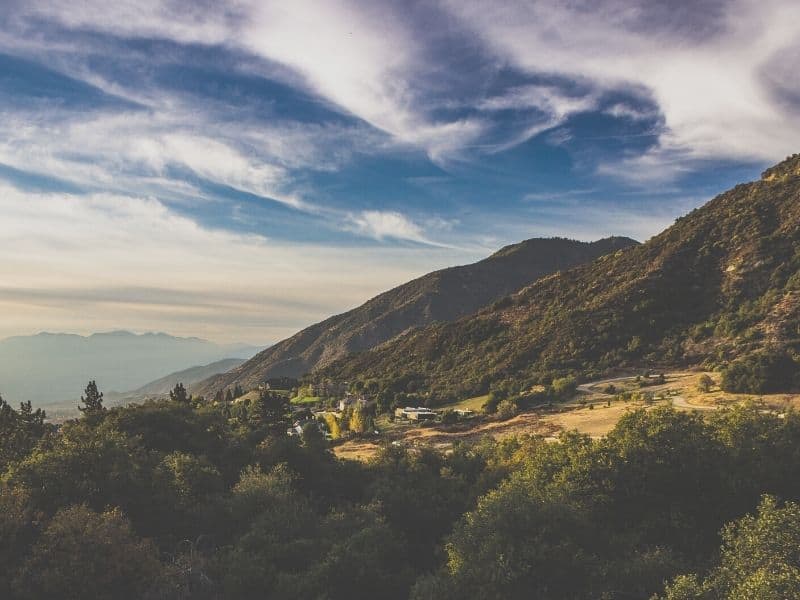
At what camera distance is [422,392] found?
81938 millimetres

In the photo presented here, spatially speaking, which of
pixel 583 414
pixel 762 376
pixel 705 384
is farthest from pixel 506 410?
pixel 762 376

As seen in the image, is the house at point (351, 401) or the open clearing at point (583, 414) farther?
the house at point (351, 401)

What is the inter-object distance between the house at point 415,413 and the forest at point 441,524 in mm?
31057

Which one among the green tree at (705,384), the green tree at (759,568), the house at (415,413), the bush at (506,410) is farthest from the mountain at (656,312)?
the green tree at (759,568)

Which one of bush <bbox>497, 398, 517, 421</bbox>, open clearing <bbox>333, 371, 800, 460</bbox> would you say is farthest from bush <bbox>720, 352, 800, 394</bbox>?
bush <bbox>497, 398, 517, 421</bbox>

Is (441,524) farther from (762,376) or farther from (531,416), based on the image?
(762,376)

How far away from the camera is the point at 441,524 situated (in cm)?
2505

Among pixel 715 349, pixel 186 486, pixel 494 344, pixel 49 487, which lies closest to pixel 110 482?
pixel 49 487

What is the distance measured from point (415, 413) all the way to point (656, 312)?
44.9m

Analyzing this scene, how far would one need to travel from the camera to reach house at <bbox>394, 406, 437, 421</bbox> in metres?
61.3

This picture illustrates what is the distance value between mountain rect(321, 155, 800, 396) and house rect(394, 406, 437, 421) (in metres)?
11.4

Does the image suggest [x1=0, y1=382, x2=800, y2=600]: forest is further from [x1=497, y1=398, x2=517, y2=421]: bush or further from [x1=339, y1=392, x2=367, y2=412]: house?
[x1=339, y1=392, x2=367, y2=412]: house

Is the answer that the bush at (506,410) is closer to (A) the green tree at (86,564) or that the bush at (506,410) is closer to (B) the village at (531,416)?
(B) the village at (531,416)

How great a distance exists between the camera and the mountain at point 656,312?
231 ft
